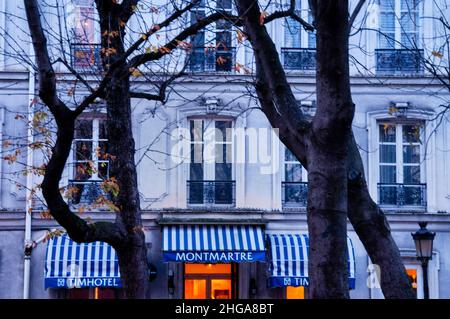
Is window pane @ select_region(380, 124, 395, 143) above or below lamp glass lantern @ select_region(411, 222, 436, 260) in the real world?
above

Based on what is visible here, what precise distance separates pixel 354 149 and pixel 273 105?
1.05 meters

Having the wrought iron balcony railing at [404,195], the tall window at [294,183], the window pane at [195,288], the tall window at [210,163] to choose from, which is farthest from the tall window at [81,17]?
the wrought iron balcony railing at [404,195]

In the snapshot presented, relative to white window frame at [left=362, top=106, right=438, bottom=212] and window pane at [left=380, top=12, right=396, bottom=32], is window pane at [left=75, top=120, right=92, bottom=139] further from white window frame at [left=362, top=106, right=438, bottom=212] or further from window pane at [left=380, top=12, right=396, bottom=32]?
window pane at [left=380, top=12, right=396, bottom=32]

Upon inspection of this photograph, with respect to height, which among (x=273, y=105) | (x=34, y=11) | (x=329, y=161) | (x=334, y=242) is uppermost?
(x=34, y=11)

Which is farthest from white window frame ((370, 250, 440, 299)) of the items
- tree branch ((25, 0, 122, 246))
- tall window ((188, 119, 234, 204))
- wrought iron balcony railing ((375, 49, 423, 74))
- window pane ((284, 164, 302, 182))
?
tree branch ((25, 0, 122, 246))

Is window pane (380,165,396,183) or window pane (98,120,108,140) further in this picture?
window pane (380,165,396,183)

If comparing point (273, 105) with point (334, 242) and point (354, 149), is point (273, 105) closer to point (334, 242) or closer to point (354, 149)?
point (354, 149)

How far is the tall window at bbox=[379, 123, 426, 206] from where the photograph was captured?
2206cm

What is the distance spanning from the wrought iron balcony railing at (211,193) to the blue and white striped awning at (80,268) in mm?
2520

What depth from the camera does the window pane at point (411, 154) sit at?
22.1 m
